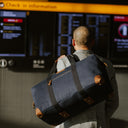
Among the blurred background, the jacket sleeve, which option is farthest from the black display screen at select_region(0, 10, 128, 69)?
the jacket sleeve

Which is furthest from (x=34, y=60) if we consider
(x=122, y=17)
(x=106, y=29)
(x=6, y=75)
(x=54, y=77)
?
(x=54, y=77)

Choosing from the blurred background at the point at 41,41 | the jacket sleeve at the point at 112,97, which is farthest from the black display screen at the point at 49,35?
the jacket sleeve at the point at 112,97

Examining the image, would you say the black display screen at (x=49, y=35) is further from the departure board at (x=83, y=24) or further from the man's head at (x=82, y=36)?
the man's head at (x=82, y=36)

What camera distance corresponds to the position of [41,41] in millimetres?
3541

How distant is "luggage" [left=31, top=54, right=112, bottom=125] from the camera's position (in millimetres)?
1403

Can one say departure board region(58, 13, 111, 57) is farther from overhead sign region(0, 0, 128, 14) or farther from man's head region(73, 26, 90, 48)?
man's head region(73, 26, 90, 48)

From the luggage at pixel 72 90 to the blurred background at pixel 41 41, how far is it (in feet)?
6.51

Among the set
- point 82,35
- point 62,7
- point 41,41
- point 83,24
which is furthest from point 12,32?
point 82,35

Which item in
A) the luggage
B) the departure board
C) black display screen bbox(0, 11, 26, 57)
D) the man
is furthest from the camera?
the departure board

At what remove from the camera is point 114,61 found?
3645 millimetres

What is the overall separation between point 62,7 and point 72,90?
7.59ft

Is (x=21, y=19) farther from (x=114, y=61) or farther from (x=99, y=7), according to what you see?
(x=114, y=61)

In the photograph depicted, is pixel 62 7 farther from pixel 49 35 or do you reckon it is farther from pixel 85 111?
pixel 85 111

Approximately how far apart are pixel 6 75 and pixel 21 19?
0.82 m
